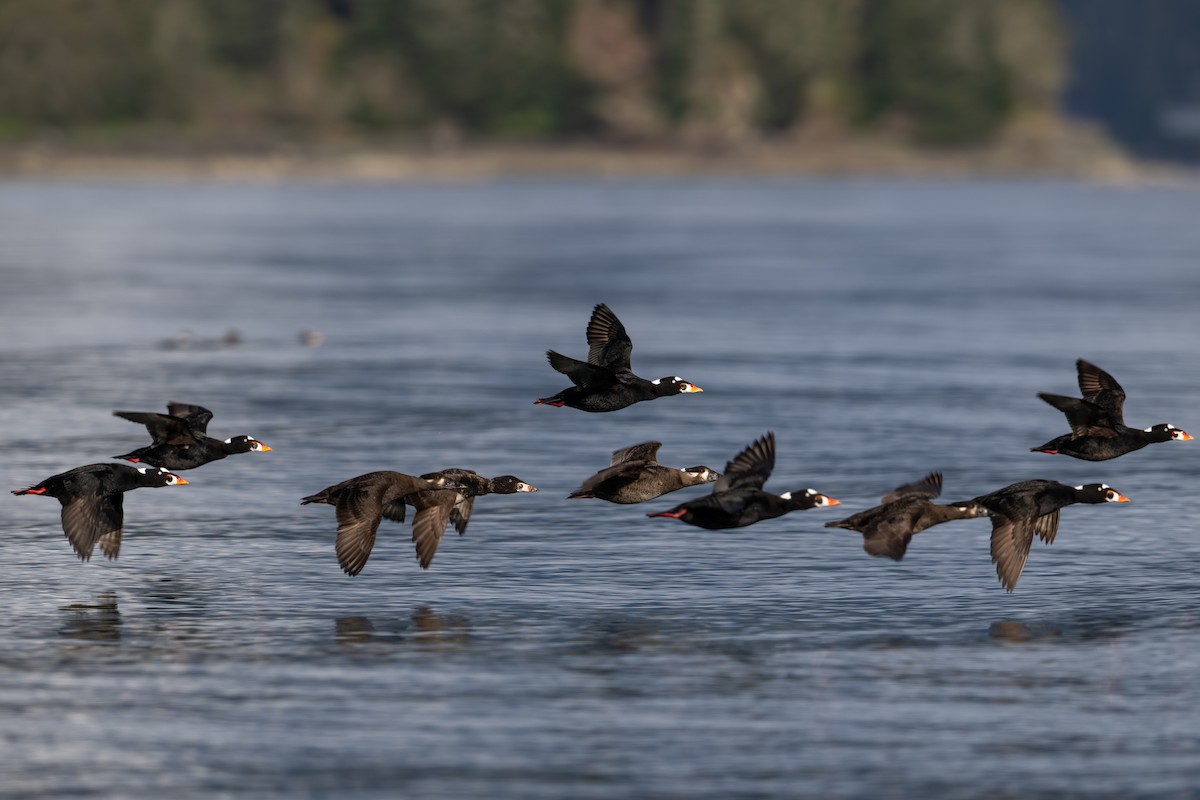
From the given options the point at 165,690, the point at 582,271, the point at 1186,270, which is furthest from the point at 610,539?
the point at 1186,270

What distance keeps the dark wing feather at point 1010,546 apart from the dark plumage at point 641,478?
12.5ft

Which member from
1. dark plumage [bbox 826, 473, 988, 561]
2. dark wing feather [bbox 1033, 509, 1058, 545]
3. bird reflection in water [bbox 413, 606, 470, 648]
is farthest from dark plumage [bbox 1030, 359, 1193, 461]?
bird reflection in water [bbox 413, 606, 470, 648]

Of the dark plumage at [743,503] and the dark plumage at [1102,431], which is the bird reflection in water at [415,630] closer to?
the dark plumage at [743,503]

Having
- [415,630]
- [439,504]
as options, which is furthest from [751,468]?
[415,630]

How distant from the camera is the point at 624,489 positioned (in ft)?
93.2

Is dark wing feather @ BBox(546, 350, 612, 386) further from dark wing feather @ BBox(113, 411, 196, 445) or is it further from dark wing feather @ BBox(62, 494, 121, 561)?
dark wing feather @ BBox(62, 494, 121, 561)

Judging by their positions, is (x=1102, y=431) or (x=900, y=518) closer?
(x=900, y=518)

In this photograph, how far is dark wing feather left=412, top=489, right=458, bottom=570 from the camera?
26.9 metres

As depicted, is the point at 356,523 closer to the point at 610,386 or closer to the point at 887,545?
the point at 610,386

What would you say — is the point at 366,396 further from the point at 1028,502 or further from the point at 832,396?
the point at 1028,502

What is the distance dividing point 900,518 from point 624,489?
398 centimetres

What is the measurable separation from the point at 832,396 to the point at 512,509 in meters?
15.7

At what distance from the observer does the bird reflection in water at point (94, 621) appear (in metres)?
25.1

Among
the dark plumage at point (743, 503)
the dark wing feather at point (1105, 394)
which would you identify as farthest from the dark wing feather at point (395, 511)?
the dark wing feather at point (1105, 394)
